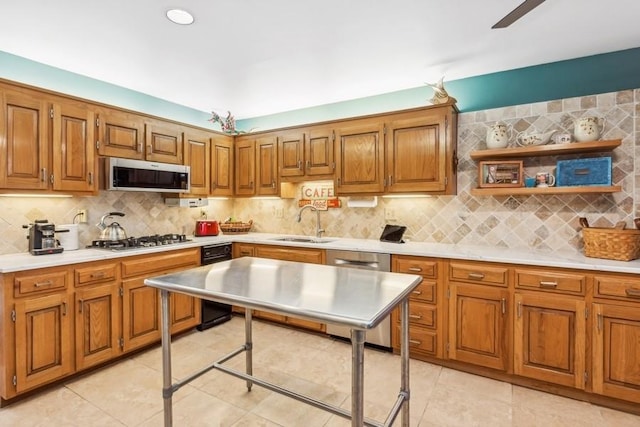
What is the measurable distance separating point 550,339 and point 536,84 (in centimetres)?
216

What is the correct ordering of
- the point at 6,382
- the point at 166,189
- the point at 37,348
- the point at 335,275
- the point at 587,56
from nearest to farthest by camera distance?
the point at 335,275, the point at 6,382, the point at 37,348, the point at 587,56, the point at 166,189

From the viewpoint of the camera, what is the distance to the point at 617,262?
2182 mm

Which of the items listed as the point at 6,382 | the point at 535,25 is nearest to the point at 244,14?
the point at 535,25

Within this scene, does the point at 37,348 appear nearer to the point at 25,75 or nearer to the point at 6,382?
the point at 6,382

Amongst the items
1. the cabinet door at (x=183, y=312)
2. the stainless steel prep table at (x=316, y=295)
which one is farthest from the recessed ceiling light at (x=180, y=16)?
the cabinet door at (x=183, y=312)

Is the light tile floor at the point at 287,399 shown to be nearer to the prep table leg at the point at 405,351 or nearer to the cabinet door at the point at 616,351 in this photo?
the cabinet door at the point at 616,351

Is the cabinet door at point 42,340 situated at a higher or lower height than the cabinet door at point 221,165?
lower

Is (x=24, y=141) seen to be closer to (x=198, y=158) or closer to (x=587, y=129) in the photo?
(x=198, y=158)

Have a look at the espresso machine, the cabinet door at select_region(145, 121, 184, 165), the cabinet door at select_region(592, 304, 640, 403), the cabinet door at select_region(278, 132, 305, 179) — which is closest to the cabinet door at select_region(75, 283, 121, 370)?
the espresso machine

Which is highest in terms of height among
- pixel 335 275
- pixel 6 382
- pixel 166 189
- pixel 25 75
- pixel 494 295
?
pixel 25 75

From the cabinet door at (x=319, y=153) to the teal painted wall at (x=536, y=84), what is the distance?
23.3 inches

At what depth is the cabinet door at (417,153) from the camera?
2.92 meters

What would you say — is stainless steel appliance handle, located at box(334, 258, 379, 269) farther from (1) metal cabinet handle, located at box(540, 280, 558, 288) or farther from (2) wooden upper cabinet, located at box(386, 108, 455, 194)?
(1) metal cabinet handle, located at box(540, 280, 558, 288)

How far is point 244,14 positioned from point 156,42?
84 cm
